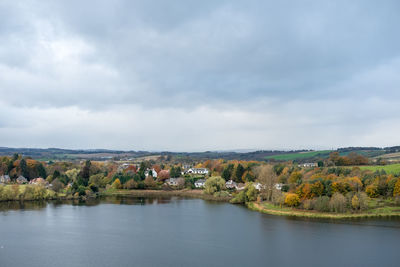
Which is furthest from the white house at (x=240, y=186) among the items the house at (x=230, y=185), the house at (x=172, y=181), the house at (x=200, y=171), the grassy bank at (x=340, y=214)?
the house at (x=200, y=171)

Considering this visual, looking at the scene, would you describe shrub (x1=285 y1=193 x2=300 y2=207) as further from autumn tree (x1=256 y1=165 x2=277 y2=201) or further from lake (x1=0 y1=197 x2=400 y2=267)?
autumn tree (x1=256 y1=165 x2=277 y2=201)

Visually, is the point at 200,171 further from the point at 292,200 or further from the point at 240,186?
the point at 292,200

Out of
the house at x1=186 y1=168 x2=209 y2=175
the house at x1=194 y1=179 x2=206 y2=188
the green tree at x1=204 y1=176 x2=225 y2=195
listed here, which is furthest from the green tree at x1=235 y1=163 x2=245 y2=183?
the house at x1=186 y1=168 x2=209 y2=175

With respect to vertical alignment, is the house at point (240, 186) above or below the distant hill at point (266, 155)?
below

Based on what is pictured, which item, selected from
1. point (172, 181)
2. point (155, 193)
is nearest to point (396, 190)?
point (155, 193)

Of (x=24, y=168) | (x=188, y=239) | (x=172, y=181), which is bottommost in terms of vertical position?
(x=188, y=239)

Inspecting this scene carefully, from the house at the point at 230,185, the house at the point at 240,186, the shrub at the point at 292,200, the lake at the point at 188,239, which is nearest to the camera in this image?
the lake at the point at 188,239

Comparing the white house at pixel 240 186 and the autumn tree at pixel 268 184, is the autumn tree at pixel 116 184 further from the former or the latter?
the autumn tree at pixel 268 184

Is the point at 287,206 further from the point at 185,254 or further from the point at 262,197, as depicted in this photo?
the point at 185,254

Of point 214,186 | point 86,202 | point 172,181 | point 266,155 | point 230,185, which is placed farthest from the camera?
point 266,155
